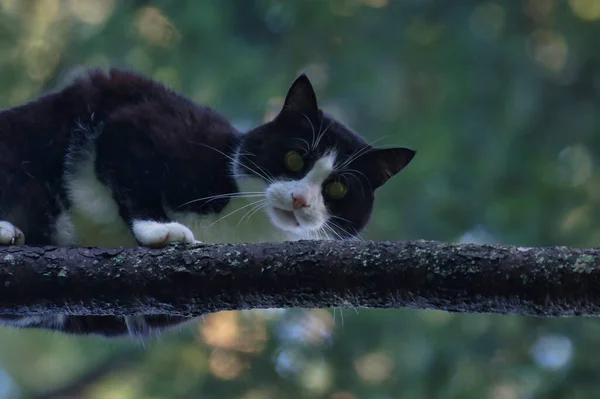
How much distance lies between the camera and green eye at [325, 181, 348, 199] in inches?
64.6

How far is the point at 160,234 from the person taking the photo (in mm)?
1356

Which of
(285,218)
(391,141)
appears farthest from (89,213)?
(391,141)

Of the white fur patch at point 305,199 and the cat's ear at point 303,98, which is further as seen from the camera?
the cat's ear at point 303,98

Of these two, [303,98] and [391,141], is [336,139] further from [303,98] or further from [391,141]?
[391,141]

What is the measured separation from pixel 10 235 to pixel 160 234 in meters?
0.29

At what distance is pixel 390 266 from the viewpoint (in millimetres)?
1094

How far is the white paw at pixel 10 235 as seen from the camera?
1331 mm

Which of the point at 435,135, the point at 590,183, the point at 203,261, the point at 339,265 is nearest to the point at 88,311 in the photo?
the point at 203,261

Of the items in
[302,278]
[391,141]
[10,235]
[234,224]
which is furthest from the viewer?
[391,141]

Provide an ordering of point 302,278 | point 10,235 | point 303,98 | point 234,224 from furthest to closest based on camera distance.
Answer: point 303,98
point 234,224
point 10,235
point 302,278

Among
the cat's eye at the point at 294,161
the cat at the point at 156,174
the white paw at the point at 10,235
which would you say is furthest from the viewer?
the cat's eye at the point at 294,161

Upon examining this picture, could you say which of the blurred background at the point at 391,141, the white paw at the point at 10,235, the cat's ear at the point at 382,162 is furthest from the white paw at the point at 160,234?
the blurred background at the point at 391,141

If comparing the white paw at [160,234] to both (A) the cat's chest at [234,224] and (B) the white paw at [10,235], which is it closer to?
(A) the cat's chest at [234,224]

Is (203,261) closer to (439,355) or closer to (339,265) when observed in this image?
(339,265)
